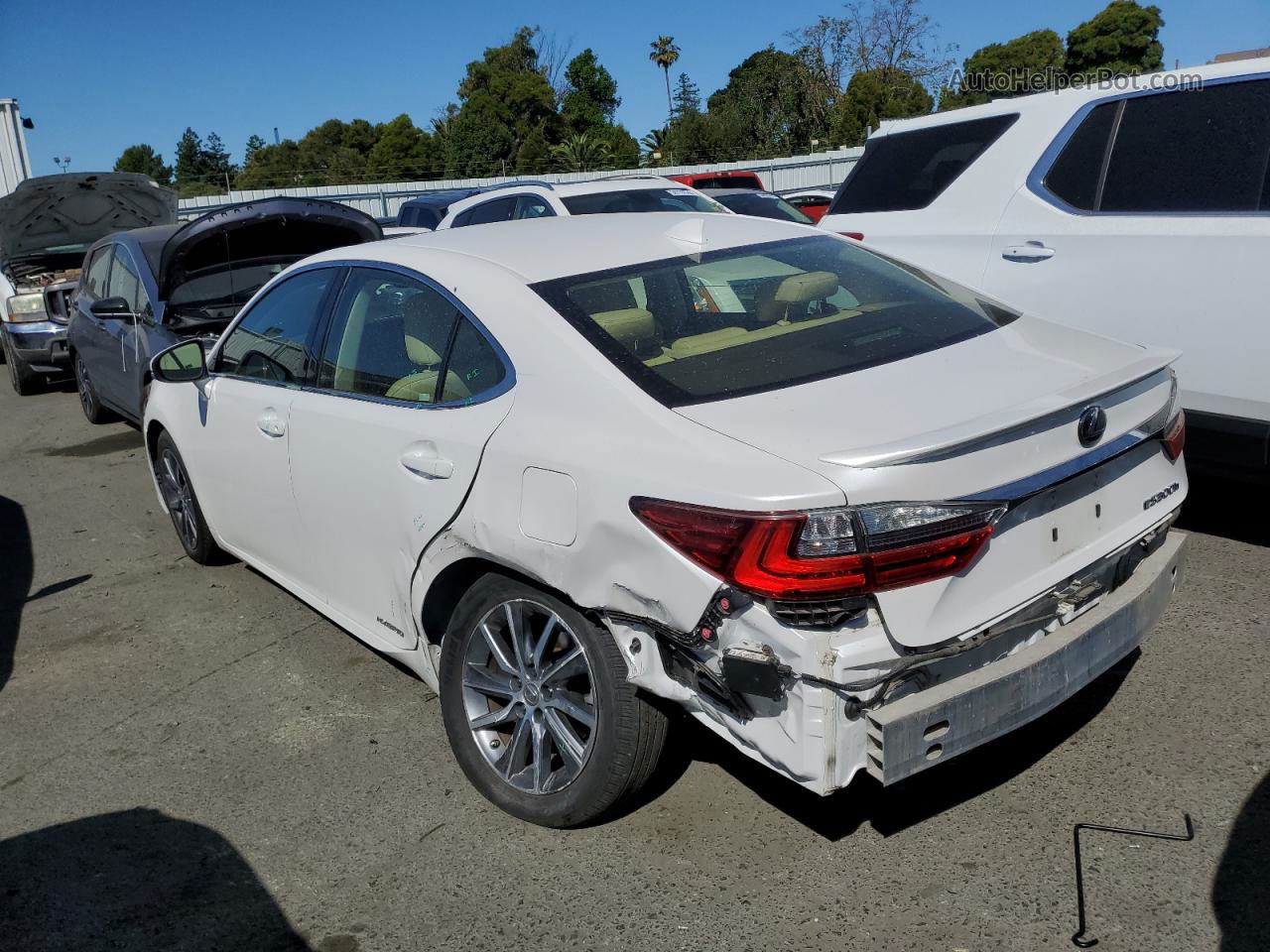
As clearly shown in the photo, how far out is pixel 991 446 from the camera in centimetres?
254

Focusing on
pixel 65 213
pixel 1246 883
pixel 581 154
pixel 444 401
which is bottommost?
pixel 1246 883

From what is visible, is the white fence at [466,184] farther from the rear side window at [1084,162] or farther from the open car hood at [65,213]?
the rear side window at [1084,162]

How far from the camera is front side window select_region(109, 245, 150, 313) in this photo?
7.62 meters

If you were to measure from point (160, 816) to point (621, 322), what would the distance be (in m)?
2.09

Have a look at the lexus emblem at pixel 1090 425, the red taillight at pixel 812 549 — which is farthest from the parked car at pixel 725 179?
the red taillight at pixel 812 549

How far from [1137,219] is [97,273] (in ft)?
25.4

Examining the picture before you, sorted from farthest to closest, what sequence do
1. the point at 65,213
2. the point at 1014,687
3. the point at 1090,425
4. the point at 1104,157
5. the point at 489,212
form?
1. the point at 65,213
2. the point at 489,212
3. the point at 1104,157
4. the point at 1090,425
5. the point at 1014,687

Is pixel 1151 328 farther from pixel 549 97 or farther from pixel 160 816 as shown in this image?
pixel 549 97

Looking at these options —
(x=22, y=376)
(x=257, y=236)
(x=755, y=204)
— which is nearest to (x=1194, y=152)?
(x=257, y=236)

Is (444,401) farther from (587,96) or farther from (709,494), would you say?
(587,96)

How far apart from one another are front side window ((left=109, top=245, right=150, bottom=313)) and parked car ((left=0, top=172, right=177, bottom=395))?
3.20 metres

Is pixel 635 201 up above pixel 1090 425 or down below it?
above

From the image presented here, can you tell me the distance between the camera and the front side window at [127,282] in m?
7.62

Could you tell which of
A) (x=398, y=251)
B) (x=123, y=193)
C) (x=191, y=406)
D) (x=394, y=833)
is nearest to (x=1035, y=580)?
(x=394, y=833)
